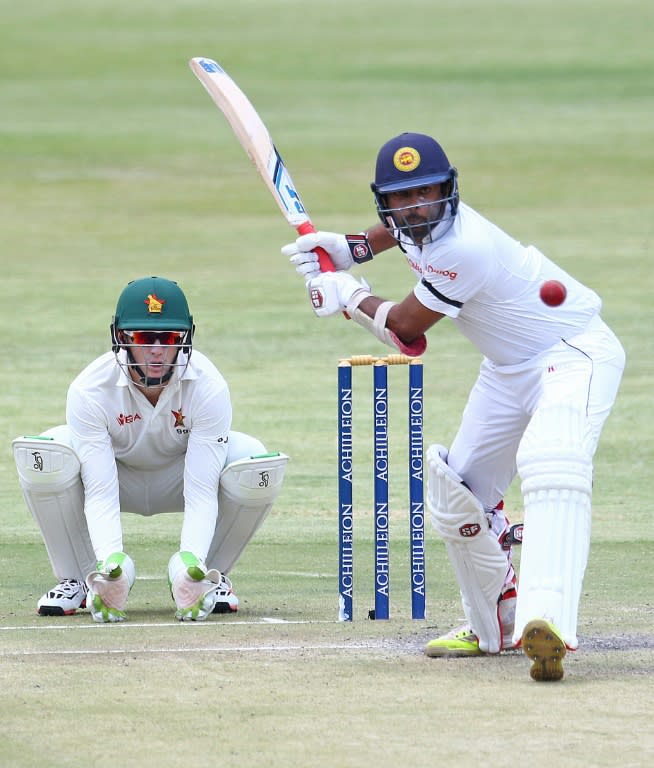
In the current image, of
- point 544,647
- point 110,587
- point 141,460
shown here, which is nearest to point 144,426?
point 141,460

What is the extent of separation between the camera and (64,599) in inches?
221

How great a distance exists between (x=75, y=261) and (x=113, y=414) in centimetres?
1266

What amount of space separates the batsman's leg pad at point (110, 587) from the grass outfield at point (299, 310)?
0.26 ft

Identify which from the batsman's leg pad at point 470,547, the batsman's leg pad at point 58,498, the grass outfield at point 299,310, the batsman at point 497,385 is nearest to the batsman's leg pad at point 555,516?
the batsman at point 497,385

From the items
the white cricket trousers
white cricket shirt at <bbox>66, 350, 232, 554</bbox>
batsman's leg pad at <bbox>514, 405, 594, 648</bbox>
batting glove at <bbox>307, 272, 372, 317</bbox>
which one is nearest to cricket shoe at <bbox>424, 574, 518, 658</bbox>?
the white cricket trousers

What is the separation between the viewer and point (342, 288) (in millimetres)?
4926

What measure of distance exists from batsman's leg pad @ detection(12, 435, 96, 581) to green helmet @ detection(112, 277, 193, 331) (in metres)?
0.48

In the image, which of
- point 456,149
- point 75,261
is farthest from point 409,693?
point 456,149

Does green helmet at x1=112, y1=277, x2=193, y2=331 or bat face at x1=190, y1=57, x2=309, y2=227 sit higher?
bat face at x1=190, y1=57, x2=309, y2=227

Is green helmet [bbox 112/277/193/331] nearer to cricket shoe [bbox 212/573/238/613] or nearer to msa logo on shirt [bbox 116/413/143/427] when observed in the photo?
msa logo on shirt [bbox 116/413/143/427]

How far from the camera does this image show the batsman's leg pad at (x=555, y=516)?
14.2 feet

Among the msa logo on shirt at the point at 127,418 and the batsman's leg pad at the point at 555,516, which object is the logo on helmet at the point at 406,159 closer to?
the batsman's leg pad at the point at 555,516

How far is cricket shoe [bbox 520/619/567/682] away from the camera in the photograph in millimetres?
4195

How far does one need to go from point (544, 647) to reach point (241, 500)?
176 centimetres
